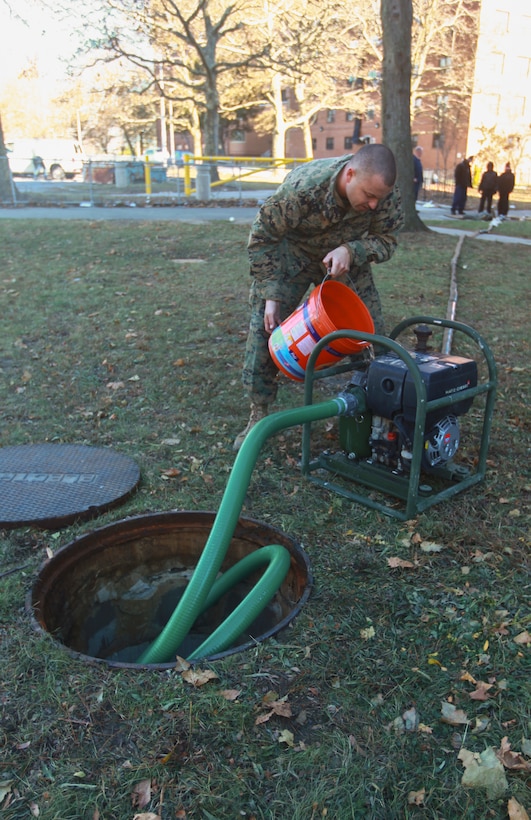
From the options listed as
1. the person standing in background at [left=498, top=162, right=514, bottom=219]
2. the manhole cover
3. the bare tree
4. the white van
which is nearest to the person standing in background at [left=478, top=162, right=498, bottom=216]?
the person standing in background at [left=498, top=162, right=514, bottom=219]

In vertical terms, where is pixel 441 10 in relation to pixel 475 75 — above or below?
above

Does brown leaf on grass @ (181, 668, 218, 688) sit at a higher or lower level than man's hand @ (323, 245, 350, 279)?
lower

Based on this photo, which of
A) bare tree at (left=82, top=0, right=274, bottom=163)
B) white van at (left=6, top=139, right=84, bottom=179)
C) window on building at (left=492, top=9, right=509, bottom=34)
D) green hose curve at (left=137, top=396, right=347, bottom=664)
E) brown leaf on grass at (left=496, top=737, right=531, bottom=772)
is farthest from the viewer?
window on building at (left=492, top=9, right=509, bottom=34)

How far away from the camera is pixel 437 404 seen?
2992 millimetres

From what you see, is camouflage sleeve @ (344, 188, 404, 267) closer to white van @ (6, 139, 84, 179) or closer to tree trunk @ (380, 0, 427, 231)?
tree trunk @ (380, 0, 427, 231)

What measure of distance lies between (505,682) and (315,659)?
650 mm

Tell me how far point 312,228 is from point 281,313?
524 millimetres

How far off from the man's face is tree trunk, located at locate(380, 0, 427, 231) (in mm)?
9446

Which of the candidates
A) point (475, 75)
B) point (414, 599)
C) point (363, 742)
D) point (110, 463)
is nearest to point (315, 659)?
point (363, 742)

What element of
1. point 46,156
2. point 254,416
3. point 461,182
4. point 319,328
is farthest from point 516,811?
point 46,156

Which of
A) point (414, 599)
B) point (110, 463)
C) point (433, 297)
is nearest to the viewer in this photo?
point (414, 599)

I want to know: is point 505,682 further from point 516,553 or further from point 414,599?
point 516,553

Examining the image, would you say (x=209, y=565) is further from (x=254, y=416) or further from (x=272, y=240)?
(x=272, y=240)

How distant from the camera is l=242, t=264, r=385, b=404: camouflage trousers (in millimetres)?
3863
